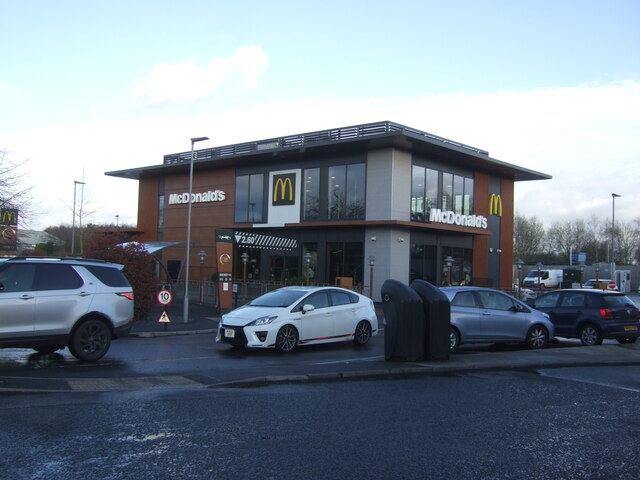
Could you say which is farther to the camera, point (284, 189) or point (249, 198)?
point (249, 198)

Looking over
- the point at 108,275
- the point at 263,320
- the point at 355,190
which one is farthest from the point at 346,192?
the point at 108,275

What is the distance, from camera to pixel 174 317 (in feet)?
72.7

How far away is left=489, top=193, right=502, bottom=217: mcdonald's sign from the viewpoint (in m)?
39.4

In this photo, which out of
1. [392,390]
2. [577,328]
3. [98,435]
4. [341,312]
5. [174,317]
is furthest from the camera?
[174,317]

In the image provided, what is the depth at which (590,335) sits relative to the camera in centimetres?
1600

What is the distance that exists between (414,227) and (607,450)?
27.3 metres

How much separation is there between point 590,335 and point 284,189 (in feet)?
76.5

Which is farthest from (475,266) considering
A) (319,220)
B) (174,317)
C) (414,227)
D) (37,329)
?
(37,329)

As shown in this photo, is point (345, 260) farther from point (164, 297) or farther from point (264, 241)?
point (164, 297)

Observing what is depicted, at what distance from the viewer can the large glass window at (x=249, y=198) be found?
38.0 metres

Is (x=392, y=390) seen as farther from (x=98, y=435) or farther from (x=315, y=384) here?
(x=98, y=435)

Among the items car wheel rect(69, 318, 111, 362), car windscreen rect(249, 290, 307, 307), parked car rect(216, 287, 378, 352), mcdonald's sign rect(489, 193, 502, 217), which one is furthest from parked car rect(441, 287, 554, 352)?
mcdonald's sign rect(489, 193, 502, 217)

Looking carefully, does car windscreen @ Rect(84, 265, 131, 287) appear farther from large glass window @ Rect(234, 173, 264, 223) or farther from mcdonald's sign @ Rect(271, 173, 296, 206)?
large glass window @ Rect(234, 173, 264, 223)

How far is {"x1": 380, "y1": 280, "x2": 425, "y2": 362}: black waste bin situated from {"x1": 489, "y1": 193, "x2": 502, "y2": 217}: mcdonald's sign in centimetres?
2937
